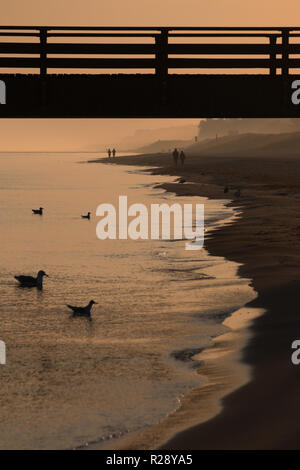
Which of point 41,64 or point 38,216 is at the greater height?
point 41,64

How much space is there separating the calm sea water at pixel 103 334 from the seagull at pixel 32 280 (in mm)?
210

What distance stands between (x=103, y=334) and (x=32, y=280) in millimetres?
5504

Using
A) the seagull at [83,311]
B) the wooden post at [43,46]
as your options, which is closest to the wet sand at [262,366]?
the seagull at [83,311]

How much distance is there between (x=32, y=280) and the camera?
20.9 meters

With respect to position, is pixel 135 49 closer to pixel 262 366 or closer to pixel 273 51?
pixel 273 51

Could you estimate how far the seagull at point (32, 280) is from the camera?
20.6 meters

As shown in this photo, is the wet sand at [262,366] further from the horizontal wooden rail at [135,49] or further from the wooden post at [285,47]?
the horizontal wooden rail at [135,49]

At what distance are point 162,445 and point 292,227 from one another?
20654 millimetres

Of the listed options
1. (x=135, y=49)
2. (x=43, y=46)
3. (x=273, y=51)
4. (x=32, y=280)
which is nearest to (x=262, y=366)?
(x=135, y=49)

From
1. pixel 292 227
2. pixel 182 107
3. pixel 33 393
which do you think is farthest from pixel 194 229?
pixel 33 393

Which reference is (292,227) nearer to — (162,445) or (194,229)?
(194,229)

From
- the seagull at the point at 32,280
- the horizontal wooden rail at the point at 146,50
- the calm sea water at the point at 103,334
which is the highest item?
the horizontal wooden rail at the point at 146,50

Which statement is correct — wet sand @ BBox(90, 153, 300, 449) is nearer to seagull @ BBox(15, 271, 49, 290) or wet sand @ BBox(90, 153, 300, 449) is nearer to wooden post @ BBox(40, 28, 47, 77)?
seagull @ BBox(15, 271, 49, 290)

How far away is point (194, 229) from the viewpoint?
34938 millimetres
